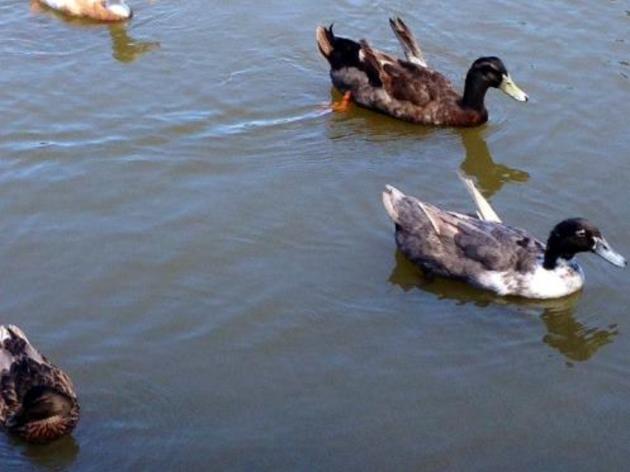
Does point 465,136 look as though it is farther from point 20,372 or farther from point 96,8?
point 20,372

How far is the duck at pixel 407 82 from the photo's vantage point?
13211 mm

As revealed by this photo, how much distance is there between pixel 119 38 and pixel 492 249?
242 inches

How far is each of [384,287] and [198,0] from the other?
6248mm

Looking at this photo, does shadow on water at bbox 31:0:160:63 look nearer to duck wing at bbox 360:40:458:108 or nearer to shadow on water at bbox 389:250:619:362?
duck wing at bbox 360:40:458:108

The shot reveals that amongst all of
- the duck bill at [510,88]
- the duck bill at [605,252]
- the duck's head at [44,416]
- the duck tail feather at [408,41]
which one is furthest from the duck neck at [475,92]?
the duck's head at [44,416]

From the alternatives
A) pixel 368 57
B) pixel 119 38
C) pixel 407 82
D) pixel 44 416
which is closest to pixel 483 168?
pixel 407 82

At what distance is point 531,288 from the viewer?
10508 mm

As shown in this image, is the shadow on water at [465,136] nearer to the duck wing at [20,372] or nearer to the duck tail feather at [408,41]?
the duck tail feather at [408,41]

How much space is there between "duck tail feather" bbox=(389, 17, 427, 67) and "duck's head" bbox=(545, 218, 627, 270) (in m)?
3.91

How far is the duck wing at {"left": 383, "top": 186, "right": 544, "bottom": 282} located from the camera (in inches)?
417

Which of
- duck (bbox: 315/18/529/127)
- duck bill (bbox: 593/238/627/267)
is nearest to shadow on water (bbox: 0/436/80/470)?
duck bill (bbox: 593/238/627/267)

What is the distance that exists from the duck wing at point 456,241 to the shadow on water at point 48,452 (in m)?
3.49

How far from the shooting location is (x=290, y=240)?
36.7 feet

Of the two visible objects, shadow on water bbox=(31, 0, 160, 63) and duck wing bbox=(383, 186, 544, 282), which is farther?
shadow on water bbox=(31, 0, 160, 63)
